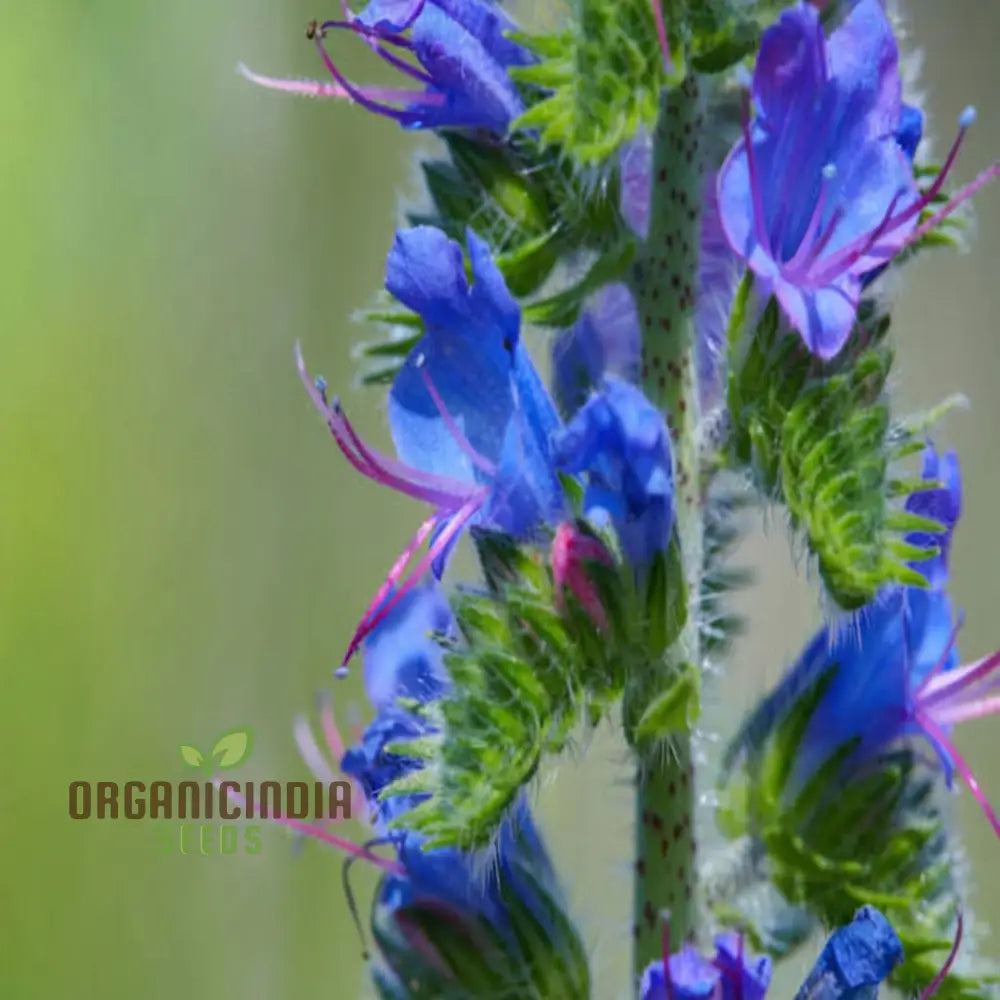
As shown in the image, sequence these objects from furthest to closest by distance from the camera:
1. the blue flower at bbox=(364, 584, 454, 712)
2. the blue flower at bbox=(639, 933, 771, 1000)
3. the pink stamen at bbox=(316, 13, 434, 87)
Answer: the blue flower at bbox=(364, 584, 454, 712) → the pink stamen at bbox=(316, 13, 434, 87) → the blue flower at bbox=(639, 933, 771, 1000)

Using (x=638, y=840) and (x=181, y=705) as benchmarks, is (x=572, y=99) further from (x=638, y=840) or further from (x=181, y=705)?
(x=181, y=705)

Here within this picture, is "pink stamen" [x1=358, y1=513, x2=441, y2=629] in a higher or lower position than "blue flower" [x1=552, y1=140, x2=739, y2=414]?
lower

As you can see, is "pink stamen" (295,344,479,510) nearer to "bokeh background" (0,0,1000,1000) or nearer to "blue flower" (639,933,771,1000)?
"blue flower" (639,933,771,1000)

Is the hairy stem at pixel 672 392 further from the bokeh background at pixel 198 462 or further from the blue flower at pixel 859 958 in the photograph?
the bokeh background at pixel 198 462

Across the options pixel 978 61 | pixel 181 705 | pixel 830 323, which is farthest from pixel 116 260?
pixel 830 323

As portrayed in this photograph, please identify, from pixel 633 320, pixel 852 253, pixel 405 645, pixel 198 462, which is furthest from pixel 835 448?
pixel 198 462

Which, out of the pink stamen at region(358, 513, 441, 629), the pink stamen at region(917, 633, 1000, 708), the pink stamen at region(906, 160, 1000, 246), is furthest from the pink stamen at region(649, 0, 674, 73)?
the pink stamen at region(917, 633, 1000, 708)

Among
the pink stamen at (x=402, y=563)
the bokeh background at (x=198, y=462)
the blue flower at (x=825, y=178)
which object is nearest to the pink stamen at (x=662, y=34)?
the blue flower at (x=825, y=178)
